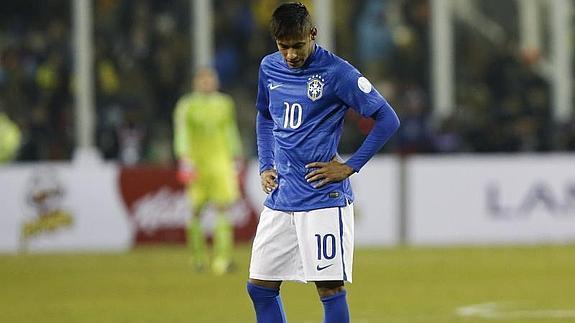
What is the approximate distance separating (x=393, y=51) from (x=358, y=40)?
592 millimetres

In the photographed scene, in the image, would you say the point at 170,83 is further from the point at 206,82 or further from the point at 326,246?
the point at 326,246

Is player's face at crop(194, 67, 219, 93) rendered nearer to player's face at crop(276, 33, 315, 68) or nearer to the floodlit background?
the floodlit background

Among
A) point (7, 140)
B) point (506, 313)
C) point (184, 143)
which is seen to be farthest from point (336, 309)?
point (7, 140)

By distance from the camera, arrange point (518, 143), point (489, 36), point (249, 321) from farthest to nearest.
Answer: point (489, 36)
point (518, 143)
point (249, 321)

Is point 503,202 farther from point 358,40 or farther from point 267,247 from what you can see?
point 267,247

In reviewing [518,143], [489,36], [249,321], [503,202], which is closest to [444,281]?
[249,321]

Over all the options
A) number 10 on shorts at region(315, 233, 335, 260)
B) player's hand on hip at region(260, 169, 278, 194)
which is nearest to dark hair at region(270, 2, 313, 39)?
player's hand on hip at region(260, 169, 278, 194)

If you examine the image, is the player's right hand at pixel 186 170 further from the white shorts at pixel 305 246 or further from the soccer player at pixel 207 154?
the white shorts at pixel 305 246

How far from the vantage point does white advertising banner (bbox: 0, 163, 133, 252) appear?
819 inches

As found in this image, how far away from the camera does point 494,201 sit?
2130 cm

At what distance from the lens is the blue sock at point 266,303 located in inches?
332

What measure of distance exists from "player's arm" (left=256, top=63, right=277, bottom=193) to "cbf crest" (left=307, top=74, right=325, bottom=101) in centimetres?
39

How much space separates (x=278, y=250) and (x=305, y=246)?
0.54 ft

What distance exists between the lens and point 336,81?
818 cm
